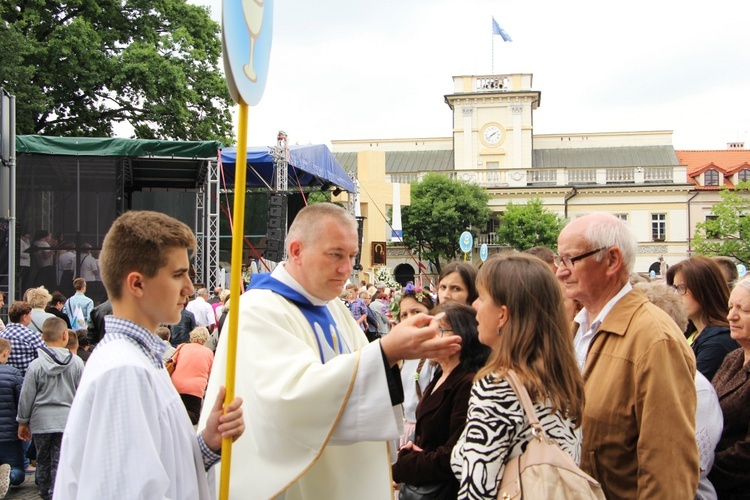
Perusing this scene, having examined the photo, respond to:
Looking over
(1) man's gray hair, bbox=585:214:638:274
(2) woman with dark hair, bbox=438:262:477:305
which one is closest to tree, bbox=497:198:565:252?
(2) woman with dark hair, bbox=438:262:477:305

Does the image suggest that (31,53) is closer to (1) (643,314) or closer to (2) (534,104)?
(1) (643,314)

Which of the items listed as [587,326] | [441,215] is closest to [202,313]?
[587,326]

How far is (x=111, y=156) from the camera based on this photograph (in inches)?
568

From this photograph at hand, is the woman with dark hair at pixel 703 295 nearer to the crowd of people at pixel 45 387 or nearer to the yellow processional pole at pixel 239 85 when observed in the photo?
the yellow processional pole at pixel 239 85

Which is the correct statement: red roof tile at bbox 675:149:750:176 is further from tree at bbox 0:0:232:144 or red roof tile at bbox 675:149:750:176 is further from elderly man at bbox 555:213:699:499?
elderly man at bbox 555:213:699:499

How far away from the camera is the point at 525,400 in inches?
92.4

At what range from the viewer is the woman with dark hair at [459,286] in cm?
477

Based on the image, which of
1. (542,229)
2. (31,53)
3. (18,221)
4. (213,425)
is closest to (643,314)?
(213,425)

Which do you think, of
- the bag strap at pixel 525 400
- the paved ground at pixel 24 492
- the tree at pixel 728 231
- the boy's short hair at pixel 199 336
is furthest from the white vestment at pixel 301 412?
the tree at pixel 728 231

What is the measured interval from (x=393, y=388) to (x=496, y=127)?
56267 mm

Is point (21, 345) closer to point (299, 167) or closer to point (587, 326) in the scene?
point (587, 326)

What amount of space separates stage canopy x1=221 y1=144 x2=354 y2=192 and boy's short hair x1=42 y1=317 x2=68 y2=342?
26.8 ft

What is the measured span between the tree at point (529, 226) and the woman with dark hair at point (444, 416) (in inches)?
1807

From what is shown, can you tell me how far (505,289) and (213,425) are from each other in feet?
3.60
